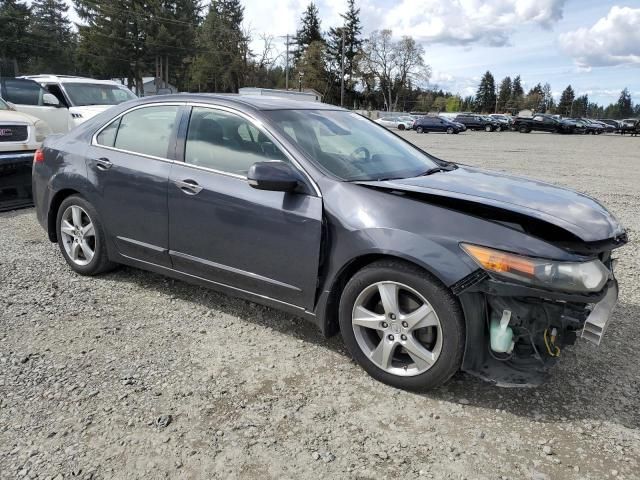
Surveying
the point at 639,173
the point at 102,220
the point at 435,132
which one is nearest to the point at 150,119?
the point at 102,220

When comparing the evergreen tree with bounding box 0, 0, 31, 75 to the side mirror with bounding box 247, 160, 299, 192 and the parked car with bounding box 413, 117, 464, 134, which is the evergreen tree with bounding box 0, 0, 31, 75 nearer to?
the parked car with bounding box 413, 117, 464, 134

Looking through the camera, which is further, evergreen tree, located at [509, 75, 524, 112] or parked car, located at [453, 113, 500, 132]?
evergreen tree, located at [509, 75, 524, 112]

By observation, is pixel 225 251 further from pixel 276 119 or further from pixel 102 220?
pixel 102 220

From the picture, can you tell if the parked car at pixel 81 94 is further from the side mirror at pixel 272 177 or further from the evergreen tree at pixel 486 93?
the evergreen tree at pixel 486 93

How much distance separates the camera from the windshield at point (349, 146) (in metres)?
3.34

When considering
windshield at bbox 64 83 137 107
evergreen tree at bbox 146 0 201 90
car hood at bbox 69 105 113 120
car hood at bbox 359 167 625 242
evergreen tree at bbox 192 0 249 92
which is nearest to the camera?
car hood at bbox 359 167 625 242

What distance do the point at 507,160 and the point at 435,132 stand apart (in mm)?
25854

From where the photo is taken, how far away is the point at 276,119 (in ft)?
11.4

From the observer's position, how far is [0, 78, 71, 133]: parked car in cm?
1027

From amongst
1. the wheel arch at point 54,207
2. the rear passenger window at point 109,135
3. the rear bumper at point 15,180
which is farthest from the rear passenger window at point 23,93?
the rear passenger window at point 109,135

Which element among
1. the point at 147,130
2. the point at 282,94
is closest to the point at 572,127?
the point at 282,94

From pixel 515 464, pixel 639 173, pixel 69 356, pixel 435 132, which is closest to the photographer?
pixel 515 464

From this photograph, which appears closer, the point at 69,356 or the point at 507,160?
the point at 69,356

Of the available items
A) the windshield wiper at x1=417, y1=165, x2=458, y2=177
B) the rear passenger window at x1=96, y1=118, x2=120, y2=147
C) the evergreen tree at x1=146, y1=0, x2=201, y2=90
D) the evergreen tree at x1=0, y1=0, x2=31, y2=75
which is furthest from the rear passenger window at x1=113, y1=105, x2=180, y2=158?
the evergreen tree at x1=0, y1=0, x2=31, y2=75
